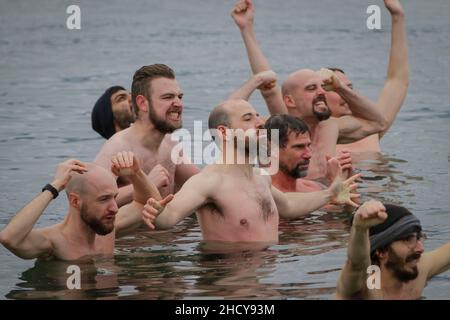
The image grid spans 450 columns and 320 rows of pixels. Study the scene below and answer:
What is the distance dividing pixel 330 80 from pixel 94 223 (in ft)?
10.3

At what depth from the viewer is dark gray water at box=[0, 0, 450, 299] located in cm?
1270

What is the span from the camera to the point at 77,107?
71.9 ft

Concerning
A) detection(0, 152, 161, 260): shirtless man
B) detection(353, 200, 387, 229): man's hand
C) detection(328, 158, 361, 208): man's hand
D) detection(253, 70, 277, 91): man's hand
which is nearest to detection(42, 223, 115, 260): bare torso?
detection(0, 152, 161, 260): shirtless man

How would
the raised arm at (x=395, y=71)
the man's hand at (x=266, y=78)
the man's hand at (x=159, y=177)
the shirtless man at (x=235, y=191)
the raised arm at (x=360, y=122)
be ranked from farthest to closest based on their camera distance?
the raised arm at (x=395, y=71), the raised arm at (x=360, y=122), the man's hand at (x=266, y=78), the man's hand at (x=159, y=177), the shirtless man at (x=235, y=191)

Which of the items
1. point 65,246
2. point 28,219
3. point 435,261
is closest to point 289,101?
point 65,246

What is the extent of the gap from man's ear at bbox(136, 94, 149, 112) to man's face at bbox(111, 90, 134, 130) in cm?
158

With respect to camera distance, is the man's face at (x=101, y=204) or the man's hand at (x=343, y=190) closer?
the man's face at (x=101, y=204)

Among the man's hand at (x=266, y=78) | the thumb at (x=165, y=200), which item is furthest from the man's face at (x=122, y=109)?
the thumb at (x=165, y=200)

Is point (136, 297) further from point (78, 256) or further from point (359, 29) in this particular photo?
point (359, 29)

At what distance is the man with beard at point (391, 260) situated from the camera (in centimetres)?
1003

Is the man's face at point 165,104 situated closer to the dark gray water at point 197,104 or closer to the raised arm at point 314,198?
the dark gray water at point 197,104

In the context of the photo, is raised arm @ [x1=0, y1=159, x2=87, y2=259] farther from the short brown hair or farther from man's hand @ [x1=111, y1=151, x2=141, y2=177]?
the short brown hair

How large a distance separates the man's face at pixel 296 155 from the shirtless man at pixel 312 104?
1.12 m

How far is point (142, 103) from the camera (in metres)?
14.1
